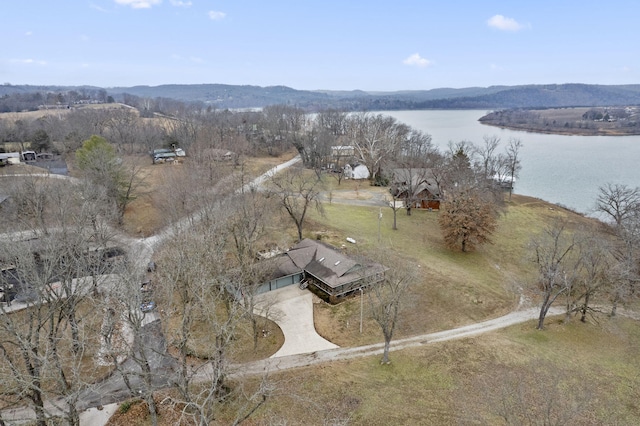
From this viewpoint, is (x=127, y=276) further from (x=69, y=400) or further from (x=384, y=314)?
(x=384, y=314)

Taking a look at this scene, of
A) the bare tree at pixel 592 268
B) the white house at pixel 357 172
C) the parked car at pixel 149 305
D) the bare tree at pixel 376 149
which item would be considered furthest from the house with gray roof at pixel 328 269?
the white house at pixel 357 172

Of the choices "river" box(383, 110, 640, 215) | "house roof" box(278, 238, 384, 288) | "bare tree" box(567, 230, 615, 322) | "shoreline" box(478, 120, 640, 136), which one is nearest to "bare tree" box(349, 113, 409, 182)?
"river" box(383, 110, 640, 215)

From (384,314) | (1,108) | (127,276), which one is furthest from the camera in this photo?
(1,108)

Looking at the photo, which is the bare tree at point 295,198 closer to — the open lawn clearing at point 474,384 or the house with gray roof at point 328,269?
the house with gray roof at point 328,269

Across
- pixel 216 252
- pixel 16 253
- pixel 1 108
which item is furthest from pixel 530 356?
pixel 1 108

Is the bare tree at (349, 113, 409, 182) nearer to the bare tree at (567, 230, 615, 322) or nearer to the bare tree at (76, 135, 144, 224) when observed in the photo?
the bare tree at (76, 135, 144, 224)

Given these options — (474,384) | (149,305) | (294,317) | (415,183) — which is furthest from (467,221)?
(149,305)

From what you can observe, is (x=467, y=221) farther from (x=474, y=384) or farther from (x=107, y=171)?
(x=107, y=171)
